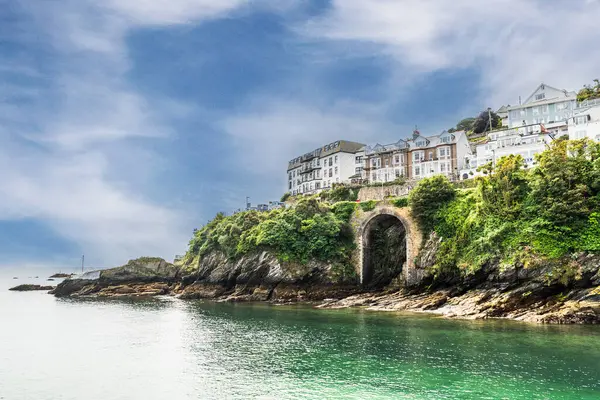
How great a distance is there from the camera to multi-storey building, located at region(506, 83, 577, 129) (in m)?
69.4

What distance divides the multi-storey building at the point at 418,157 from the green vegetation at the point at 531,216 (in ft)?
68.5

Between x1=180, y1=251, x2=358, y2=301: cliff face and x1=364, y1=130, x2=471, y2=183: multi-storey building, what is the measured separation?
63.5 feet

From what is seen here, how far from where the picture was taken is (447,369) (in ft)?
66.3

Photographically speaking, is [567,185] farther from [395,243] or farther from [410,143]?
[410,143]

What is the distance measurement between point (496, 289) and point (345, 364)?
2089 cm

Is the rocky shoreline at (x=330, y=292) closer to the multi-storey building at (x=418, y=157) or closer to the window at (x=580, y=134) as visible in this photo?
the multi-storey building at (x=418, y=157)

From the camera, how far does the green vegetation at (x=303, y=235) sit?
5200cm

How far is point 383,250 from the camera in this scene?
5441 centimetres

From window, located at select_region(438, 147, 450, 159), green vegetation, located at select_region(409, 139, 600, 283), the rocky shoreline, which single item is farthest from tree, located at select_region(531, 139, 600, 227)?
window, located at select_region(438, 147, 450, 159)

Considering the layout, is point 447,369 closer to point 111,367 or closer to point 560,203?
point 111,367

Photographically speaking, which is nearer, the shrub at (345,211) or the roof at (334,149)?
the shrub at (345,211)

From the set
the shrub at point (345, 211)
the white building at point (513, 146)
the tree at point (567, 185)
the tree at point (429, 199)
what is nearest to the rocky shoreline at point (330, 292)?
the tree at point (567, 185)

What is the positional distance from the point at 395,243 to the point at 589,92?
50874mm

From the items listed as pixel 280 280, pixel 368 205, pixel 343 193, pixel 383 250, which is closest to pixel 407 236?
pixel 383 250
